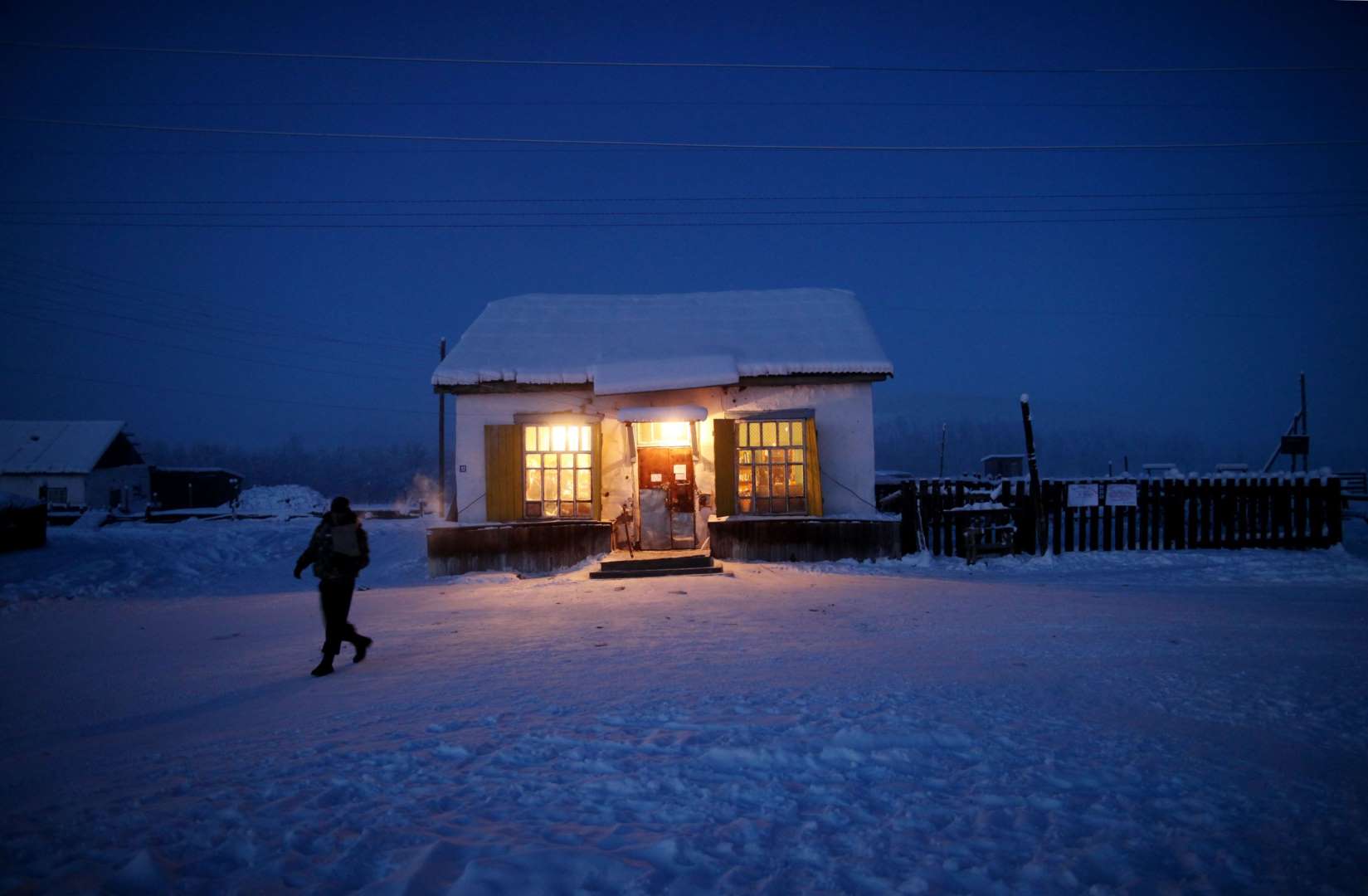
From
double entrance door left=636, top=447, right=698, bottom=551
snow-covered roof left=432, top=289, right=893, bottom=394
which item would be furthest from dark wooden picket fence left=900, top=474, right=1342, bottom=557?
double entrance door left=636, top=447, right=698, bottom=551

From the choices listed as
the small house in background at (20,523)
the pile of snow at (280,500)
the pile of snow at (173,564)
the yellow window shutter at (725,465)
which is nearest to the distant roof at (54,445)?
the pile of snow at (280,500)

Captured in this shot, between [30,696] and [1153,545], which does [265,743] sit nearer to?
[30,696]

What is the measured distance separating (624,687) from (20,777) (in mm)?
3574

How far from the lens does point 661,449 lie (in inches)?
552

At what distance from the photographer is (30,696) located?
586cm

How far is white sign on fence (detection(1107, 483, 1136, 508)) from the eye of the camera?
1336 centimetres

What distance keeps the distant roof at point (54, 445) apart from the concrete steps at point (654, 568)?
41.9 metres

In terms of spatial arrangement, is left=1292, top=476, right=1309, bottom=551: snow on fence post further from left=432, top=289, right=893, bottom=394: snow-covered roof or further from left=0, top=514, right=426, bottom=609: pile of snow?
left=0, top=514, right=426, bottom=609: pile of snow

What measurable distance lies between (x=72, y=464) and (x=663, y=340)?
41.9 meters

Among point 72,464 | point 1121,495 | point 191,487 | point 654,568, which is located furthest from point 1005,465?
point 191,487

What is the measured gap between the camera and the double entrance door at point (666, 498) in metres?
13.3

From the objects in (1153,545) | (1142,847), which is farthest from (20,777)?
(1153,545)

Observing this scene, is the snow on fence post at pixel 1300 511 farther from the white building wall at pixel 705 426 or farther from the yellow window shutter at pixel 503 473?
the yellow window shutter at pixel 503 473

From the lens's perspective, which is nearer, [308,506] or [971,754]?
[971,754]
